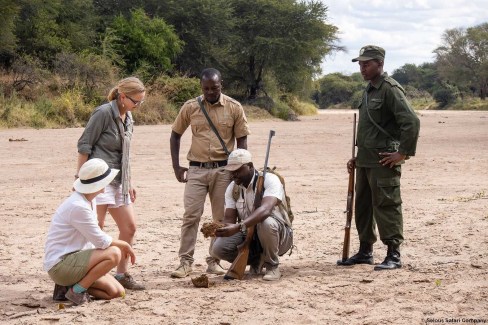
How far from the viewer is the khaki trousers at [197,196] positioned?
7.57 metres

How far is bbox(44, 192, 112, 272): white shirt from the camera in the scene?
6.26 meters

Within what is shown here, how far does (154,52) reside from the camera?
3622cm

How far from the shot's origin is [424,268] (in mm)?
7578

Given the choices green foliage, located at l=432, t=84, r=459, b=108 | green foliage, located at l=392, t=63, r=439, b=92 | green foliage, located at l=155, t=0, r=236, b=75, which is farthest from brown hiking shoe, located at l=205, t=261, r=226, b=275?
green foliage, located at l=392, t=63, r=439, b=92

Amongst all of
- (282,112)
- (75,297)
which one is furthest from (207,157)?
(282,112)

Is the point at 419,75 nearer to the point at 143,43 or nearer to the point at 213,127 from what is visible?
the point at 143,43

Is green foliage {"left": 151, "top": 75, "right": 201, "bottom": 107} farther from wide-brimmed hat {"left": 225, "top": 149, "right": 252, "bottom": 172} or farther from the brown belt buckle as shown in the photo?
wide-brimmed hat {"left": 225, "top": 149, "right": 252, "bottom": 172}

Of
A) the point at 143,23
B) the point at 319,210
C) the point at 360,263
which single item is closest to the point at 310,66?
the point at 143,23

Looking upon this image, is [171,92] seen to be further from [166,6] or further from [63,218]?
[63,218]

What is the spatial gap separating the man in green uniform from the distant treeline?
1994cm

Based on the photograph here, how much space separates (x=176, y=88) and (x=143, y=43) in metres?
3.01

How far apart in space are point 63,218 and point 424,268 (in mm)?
3288

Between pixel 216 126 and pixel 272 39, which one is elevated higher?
pixel 272 39

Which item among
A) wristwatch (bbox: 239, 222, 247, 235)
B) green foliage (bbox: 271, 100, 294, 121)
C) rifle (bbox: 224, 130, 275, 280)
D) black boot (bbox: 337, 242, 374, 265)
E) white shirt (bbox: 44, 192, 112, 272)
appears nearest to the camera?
white shirt (bbox: 44, 192, 112, 272)
